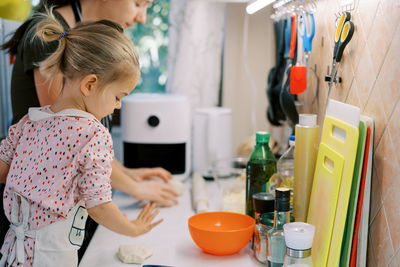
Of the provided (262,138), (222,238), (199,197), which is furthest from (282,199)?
(199,197)

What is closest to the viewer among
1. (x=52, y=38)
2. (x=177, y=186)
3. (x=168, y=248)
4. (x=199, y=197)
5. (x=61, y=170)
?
(x=61, y=170)

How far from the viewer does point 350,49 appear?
0.98 metres

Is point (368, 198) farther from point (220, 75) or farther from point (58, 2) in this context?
point (220, 75)

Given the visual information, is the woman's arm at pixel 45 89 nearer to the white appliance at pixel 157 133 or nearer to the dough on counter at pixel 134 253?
the dough on counter at pixel 134 253

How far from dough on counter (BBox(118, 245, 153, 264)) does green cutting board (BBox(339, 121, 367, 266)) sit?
452 mm

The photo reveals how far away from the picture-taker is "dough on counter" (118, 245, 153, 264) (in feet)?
3.41

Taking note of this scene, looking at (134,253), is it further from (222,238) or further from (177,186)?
(177,186)

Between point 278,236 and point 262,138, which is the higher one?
point 262,138

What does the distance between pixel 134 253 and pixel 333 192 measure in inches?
18.9

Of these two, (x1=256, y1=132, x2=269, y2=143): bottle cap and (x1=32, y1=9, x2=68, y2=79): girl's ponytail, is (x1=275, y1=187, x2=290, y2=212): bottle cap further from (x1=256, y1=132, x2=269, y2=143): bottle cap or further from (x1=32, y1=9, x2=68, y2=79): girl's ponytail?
(x1=32, y1=9, x2=68, y2=79): girl's ponytail

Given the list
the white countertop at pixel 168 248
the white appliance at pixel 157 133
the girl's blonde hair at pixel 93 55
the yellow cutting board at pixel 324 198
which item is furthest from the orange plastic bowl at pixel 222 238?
the white appliance at pixel 157 133

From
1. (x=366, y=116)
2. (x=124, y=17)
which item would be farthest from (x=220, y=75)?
(x=366, y=116)

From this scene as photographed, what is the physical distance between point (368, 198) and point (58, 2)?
986 mm

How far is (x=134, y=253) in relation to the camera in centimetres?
105
